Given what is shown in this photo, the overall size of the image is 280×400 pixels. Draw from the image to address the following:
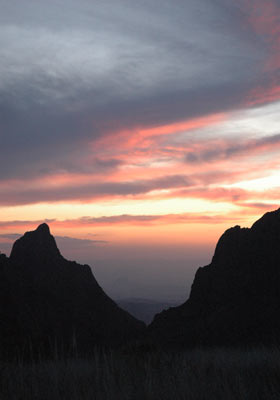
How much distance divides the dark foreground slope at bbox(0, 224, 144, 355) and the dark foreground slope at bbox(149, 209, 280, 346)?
4944 millimetres

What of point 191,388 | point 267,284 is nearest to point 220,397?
point 191,388

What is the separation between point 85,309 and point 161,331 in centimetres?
908

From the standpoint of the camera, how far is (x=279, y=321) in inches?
1201

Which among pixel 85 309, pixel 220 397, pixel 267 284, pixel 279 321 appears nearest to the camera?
A: pixel 220 397

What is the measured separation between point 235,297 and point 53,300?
54.9 feet

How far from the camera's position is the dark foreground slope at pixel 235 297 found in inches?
1239

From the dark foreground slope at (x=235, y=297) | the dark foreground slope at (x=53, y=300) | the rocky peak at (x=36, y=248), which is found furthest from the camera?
the rocky peak at (x=36, y=248)

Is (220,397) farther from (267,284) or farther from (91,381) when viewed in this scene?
(267,284)

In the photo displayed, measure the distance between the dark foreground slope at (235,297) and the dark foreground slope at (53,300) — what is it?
16.2ft

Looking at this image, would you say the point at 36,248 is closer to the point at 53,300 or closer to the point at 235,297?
the point at 53,300

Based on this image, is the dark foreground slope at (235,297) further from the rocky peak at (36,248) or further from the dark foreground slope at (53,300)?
the rocky peak at (36,248)

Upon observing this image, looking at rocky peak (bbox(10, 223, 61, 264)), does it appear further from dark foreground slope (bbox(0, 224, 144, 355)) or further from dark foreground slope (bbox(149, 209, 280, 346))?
dark foreground slope (bbox(149, 209, 280, 346))

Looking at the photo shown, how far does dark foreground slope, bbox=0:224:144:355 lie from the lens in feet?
116

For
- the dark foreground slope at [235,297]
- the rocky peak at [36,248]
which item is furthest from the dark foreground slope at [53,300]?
the dark foreground slope at [235,297]
